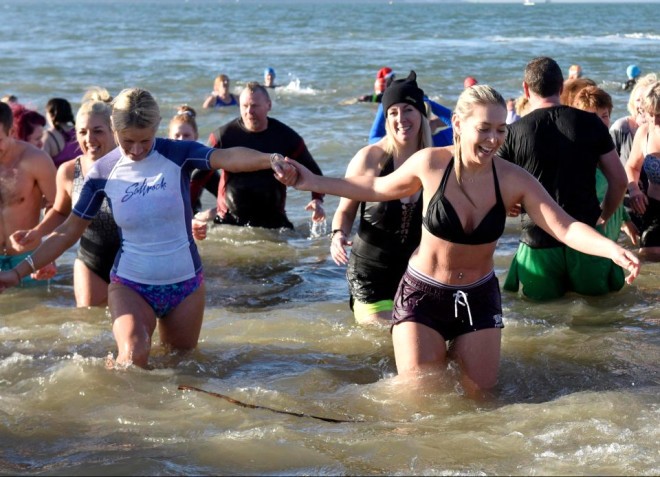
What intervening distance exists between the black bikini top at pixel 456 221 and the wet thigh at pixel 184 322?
144 centimetres

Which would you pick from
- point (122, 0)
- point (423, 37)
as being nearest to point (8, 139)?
point (423, 37)

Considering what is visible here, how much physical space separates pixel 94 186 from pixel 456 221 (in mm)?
1987

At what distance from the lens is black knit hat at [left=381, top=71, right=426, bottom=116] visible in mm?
5785

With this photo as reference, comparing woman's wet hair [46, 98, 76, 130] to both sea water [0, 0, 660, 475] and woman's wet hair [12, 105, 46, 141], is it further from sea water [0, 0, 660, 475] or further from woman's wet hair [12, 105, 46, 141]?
sea water [0, 0, 660, 475]

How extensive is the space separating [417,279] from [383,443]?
3.09 feet

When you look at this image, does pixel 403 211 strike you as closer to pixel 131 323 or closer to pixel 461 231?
pixel 461 231

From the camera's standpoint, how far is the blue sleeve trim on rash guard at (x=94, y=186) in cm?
534

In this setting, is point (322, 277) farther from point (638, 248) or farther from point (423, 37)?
point (423, 37)

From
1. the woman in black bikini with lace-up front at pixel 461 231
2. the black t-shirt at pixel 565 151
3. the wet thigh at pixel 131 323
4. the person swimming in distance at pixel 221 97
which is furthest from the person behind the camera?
the person swimming in distance at pixel 221 97

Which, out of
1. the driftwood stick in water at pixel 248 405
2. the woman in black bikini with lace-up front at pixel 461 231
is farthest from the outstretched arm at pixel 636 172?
the driftwood stick in water at pixel 248 405

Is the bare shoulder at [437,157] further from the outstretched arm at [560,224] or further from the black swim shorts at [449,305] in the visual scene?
the black swim shorts at [449,305]

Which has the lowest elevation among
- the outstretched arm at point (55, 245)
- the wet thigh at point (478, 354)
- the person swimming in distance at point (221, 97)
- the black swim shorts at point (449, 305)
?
the person swimming in distance at point (221, 97)

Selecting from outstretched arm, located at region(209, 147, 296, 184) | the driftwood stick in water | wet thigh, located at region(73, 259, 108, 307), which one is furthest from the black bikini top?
wet thigh, located at region(73, 259, 108, 307)

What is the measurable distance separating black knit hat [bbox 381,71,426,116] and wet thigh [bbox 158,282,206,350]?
156cm
